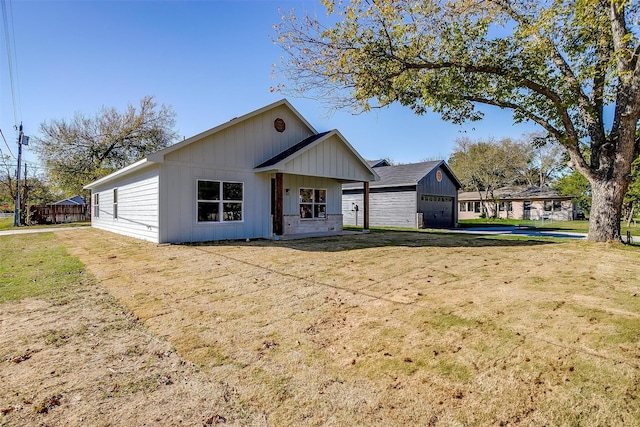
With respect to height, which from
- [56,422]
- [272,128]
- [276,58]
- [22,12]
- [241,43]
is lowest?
[56,422]

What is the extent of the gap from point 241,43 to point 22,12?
28.3ft

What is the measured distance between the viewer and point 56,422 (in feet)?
6.48

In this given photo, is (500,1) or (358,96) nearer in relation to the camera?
(500,1)

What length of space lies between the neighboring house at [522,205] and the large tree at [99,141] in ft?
106

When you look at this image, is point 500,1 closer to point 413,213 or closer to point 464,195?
point 413,213

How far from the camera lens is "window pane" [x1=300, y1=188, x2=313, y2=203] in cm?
1356

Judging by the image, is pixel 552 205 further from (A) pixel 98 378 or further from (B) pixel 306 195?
(A) pixel 98 378

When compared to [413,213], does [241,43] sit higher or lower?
higher

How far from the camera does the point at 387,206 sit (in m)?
21.5

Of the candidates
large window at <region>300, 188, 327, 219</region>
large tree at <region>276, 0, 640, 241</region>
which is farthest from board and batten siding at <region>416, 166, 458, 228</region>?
large tree at <region>276, 0, 640, 241</region>

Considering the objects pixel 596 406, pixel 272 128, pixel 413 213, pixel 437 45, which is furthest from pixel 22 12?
pixel 413 213

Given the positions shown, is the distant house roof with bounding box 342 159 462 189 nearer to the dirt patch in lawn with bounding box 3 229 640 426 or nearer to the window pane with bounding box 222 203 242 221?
the window pane with bounding box 222 203 242 221

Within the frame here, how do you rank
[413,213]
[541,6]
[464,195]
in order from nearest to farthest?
[541,6] → [413,213] → [464,195]

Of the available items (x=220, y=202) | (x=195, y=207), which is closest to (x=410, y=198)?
(x=220, y=202)
